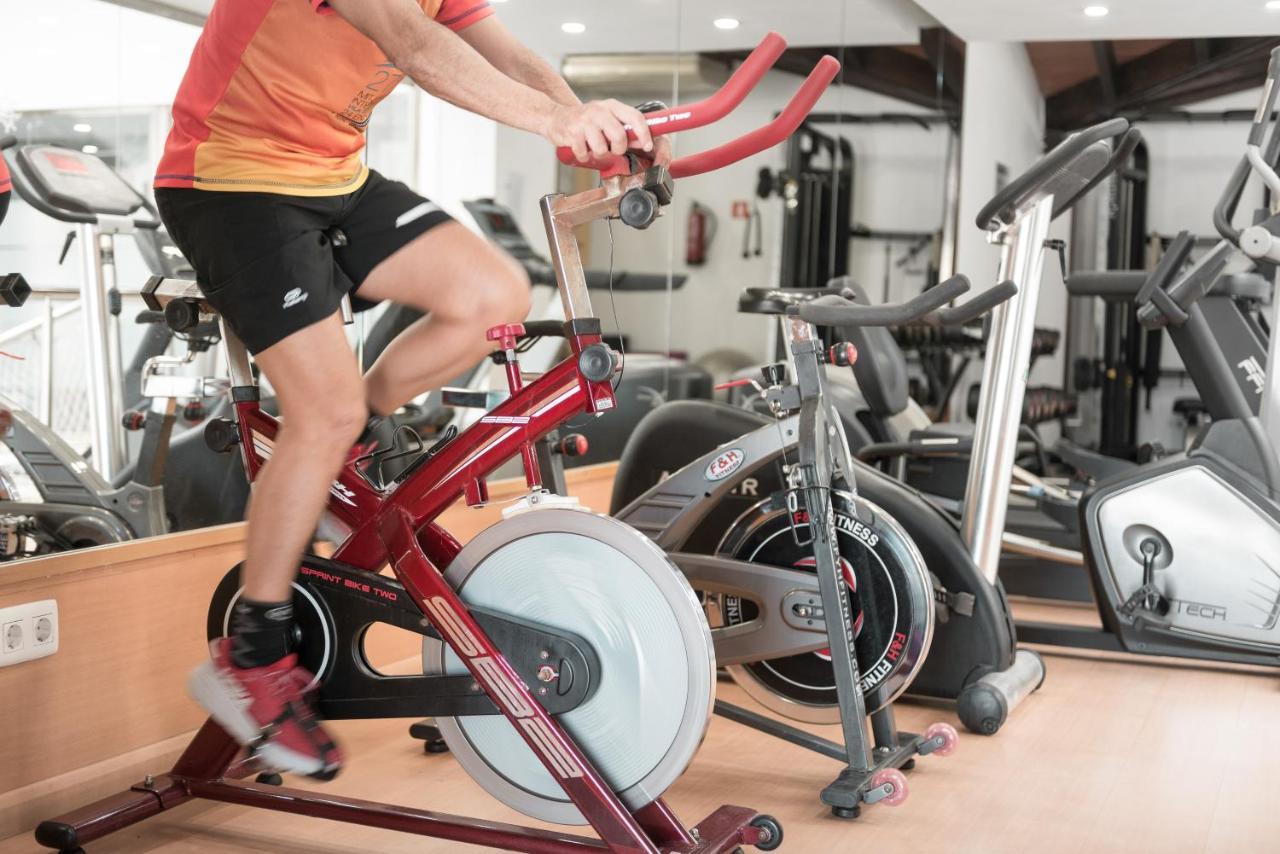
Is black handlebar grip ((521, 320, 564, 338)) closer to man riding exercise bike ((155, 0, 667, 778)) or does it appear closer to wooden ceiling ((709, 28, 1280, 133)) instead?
man riding exercise bike ((155, 0, 667, 778))

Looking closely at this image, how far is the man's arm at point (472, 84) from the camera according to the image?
1631 millimetres

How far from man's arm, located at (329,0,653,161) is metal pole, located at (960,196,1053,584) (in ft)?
5.26

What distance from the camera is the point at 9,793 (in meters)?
2.23

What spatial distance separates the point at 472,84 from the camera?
1694 mm

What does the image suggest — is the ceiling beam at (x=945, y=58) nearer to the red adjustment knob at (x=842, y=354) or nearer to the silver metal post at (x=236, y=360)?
the red adjustment knob at (x=842, y=354)

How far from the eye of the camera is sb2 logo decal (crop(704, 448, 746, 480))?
2600mm

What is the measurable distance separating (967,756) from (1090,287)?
1438mm

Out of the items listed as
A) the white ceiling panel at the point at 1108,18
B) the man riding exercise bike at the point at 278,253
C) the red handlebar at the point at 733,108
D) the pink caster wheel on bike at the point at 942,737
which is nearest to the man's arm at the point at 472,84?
the red handlebar at the point at 733,108

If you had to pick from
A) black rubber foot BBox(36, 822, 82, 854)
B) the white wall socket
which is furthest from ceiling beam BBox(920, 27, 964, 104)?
black rubber foot BBox(36, 822, 82, 854)

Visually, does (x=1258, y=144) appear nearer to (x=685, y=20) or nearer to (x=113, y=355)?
(x=685, y=20)

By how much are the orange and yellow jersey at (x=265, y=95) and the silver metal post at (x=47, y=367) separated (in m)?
0.61

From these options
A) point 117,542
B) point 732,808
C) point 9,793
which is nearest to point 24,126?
point 117,542

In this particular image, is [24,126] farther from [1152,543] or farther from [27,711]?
[1152,543]

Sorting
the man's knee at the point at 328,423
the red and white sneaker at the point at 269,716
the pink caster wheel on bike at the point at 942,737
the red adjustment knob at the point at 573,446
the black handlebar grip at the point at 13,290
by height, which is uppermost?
the black handlebar grip at the point at 13,290
